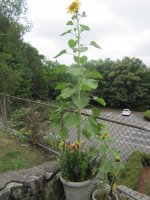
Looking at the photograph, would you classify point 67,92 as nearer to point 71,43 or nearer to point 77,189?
point 71,43

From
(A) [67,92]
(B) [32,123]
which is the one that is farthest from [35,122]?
(A) [67,92]

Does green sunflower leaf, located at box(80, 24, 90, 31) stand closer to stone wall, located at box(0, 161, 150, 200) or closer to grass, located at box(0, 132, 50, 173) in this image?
stone wall, located at box(0, 161, 150, 200)

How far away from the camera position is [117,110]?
930 inches

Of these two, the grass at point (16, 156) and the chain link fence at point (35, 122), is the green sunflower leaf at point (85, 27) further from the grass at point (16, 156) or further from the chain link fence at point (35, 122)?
the grass at point (16, 156)

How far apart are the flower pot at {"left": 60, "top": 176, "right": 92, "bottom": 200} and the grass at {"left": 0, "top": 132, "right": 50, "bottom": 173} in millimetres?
948

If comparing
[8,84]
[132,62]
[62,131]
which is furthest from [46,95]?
[62,131]

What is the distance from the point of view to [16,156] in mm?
2742

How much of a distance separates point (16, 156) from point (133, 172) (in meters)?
5.27

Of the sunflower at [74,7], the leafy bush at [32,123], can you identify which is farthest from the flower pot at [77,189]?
the leafy bush at [32,123]

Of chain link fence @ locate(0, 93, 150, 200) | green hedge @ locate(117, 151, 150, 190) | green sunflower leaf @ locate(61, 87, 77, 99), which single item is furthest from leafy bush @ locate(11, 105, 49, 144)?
green hedge @ locate(117, 151, 150, 190)

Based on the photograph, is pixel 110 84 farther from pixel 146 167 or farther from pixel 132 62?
pixel 146 167

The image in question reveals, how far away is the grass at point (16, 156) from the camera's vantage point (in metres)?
2.48

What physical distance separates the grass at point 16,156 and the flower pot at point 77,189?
3.11 feet

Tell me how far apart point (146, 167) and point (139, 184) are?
1.78 metres
